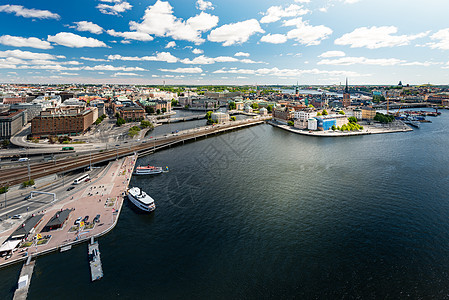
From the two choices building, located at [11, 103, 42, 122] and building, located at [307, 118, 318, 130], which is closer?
building, located at [11, 103, 42, 122]

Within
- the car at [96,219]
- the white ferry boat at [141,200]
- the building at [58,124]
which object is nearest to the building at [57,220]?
the car at [96,219]

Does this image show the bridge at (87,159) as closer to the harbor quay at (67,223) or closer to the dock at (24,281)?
the harbor quay at (67,223)

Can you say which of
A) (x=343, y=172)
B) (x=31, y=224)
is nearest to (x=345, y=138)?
(x=343, y=172)

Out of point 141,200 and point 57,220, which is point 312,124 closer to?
point 141,200

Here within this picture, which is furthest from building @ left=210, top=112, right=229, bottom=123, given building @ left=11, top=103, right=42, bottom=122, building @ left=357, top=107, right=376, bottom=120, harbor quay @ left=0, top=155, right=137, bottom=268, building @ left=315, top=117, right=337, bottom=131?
harbor quay @ left=0, top=155, right=137, bottom=268

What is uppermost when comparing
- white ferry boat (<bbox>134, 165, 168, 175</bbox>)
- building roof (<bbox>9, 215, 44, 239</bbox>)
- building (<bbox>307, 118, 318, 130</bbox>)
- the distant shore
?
building (<bbox>307, 118, 318, 130</bbox>)

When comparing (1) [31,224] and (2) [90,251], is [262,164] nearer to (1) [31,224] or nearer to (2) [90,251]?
(2) [90,251]

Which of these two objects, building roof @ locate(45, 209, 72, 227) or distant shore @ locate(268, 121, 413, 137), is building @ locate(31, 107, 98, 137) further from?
distant shore @ locate(268, 121, 413, 137)
